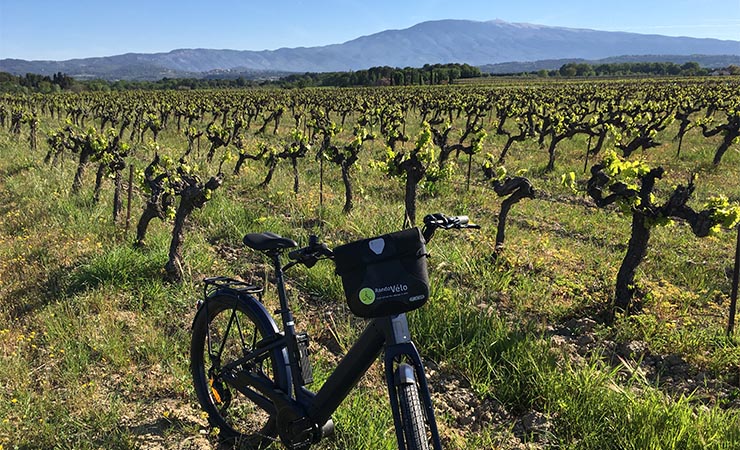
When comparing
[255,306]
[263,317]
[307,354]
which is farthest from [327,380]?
[255,306]

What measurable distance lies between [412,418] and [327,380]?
0.78 m

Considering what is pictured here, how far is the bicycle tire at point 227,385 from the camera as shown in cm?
299

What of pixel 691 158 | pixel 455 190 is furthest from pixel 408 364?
pixel 691 158

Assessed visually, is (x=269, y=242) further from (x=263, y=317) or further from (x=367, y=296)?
(x=367, y=296)

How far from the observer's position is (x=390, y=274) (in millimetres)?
1913

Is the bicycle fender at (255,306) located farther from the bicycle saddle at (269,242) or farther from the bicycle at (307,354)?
the bicycle saddle at (269,242)

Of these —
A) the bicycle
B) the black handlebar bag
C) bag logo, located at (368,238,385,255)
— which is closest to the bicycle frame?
the bicycle

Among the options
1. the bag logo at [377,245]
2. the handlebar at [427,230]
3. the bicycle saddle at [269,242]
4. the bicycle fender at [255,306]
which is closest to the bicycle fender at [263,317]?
the bicycle fender at [255,306]

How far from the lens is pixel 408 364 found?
1.97m

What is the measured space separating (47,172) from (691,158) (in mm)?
19072

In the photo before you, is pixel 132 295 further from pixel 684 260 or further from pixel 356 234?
pixel 684 260

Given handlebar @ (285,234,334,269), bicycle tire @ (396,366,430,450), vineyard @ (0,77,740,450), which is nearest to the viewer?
bicycle tire @ (396,366,430,450)

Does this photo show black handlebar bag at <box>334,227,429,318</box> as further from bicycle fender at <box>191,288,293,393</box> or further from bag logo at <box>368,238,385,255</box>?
bicycle fender at <box>191,288,293,393</box>

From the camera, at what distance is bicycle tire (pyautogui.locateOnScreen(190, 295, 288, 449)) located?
299cm
